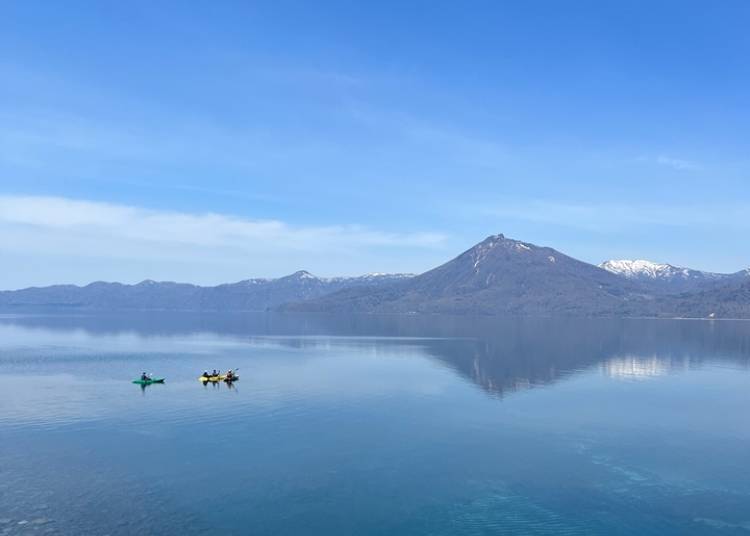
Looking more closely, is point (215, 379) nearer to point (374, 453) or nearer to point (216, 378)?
point (216, 378)

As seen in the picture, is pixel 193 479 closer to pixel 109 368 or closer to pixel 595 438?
pixel 595 438

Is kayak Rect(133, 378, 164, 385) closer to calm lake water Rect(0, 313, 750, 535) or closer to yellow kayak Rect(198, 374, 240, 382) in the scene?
calm lake water Rect(0, 313, 750, 535)

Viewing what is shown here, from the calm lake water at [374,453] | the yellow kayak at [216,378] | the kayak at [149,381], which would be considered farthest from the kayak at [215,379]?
the kayak at [149,381]

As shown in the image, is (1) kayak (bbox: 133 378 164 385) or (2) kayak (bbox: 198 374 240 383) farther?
(2) kayak (bbox: 198 374 240 383)

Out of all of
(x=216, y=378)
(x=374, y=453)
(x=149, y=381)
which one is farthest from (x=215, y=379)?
(x=374, y=453)

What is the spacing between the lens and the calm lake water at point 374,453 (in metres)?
46.6

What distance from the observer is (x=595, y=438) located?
2842 inches

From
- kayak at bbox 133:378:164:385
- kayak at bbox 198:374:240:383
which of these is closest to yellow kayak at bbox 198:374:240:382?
kayak at bbox 198:374:240:383

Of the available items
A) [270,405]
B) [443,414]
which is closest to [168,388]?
[270,405]

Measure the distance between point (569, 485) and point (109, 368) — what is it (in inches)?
4299

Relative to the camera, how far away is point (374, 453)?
64438mm

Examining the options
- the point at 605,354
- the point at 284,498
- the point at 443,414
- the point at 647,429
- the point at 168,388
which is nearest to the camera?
the point at 284,498

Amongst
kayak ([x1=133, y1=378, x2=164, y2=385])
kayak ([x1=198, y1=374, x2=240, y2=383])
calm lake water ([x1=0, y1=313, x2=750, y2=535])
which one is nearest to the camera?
calm lake water ([x1=0, y1=313, x2=750, y2=535])

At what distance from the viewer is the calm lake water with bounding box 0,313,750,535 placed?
153ft
